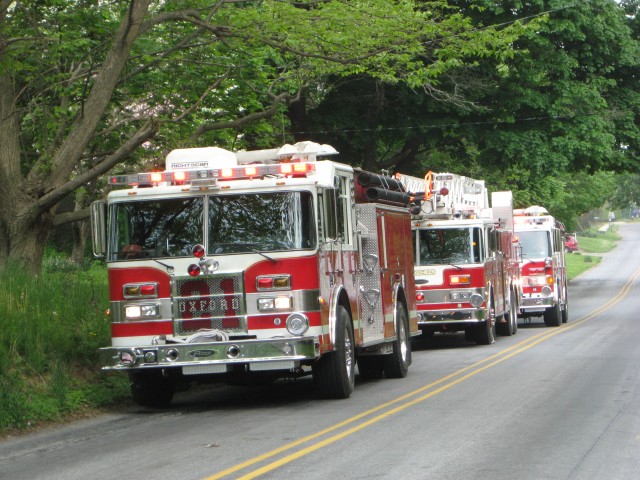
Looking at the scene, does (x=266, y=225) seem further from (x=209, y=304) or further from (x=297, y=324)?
(x=297, y=324)

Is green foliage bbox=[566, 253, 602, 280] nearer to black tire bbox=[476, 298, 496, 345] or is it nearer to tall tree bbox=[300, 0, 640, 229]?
tall tree bbox=[300, 0, 640, 229]

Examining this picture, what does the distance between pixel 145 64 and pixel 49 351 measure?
634cm

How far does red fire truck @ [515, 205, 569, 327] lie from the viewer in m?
32.0

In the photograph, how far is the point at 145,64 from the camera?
19.1 meters

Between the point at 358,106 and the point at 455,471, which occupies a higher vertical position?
the point at 358,106

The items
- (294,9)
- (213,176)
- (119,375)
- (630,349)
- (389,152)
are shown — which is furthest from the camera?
(389,152)

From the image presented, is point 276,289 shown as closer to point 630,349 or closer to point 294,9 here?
point 294,9

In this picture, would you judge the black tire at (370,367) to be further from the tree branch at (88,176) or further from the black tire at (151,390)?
the tree branch at (88,176)

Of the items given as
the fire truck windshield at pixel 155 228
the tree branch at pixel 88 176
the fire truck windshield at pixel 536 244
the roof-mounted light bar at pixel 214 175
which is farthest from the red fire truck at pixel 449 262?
the fire truck windshield at pixel 155 228

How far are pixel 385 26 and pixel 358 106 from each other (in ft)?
54.1

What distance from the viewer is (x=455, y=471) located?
29.2 feet

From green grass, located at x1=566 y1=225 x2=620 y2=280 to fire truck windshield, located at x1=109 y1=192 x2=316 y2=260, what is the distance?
57852mm

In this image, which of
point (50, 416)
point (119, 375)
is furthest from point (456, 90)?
point (50, 416)

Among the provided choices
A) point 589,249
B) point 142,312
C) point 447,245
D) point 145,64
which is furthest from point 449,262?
point 589,249
